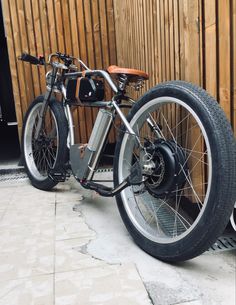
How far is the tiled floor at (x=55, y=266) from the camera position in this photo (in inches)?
53.8

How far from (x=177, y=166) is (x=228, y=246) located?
0.51 meters

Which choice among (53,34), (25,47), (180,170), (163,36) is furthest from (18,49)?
(180,170)

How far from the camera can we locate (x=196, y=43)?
64.7 inches

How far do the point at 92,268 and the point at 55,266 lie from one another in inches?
7.3

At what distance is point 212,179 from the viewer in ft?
4.43

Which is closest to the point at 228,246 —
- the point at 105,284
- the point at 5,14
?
the point at 105,284

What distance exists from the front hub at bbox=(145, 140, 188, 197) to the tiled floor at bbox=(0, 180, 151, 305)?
41 centimetres

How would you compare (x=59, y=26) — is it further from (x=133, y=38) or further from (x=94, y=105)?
(x=94, y=105)

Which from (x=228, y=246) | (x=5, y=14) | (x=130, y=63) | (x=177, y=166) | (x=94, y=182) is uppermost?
(x=5, y=14)

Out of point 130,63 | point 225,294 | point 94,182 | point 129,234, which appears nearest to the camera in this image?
point 225,294

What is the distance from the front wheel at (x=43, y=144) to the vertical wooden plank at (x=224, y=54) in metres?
1.36

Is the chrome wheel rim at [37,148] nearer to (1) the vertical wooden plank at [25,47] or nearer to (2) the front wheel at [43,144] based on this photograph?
(2) the front wheel at [43,144]

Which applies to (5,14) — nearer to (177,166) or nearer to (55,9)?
(55,9)

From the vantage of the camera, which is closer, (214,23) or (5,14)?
(214,23)
